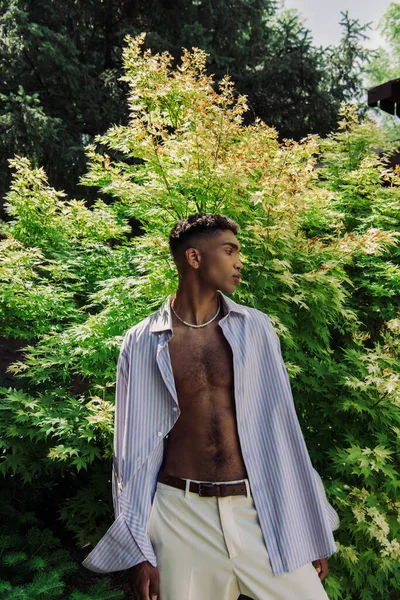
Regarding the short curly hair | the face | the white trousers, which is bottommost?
the white trousers

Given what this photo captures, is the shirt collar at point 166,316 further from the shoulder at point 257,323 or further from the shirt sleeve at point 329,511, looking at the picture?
the shirt sleeve at point 329,511

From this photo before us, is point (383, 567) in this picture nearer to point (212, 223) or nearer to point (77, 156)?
point (212, 223)

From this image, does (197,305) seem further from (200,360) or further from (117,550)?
(117,550)

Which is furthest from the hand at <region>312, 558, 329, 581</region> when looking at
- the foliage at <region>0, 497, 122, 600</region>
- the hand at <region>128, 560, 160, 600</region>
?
the foliage at <region>0, 497, 122, 600</region>

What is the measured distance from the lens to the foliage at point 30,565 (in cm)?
305

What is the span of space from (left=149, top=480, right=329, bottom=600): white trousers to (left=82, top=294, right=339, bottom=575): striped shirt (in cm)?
5

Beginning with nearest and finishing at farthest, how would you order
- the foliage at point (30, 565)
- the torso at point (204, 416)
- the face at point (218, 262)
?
1. the torso at point (204, 416)
2. the face at point (218, 262)
3. the foliage at point (30, 565)

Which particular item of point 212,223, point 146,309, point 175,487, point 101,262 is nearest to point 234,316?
point 212,223

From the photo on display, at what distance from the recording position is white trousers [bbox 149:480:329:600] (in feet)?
6.48

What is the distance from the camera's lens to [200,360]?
2.20 metres

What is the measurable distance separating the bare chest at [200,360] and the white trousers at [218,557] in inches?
14.0

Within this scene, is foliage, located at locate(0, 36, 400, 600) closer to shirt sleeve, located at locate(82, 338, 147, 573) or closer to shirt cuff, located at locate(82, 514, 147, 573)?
shirt sleeve, located at locate(82, 338, 147, 573)

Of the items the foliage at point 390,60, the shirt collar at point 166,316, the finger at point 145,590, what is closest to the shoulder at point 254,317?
the shirt collar at point 166,316

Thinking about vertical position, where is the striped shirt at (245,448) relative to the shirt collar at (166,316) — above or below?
below
